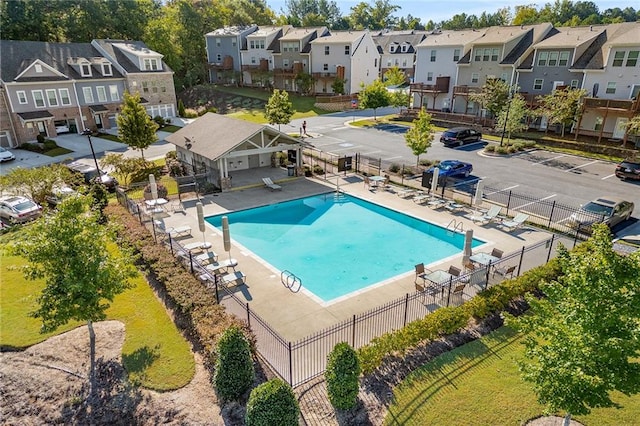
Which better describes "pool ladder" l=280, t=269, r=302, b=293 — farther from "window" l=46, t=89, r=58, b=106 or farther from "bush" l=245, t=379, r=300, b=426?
"window" l=46, t=89, r=58, b=106

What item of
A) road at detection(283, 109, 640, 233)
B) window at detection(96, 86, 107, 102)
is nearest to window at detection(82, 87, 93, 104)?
window at detection(96, 86, 107, 102)

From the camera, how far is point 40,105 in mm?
44406

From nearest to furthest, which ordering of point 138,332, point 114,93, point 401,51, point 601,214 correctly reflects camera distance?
point 138,332
point 601,214
point 114,93
point 401,51

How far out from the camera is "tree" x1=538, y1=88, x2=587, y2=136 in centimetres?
3897

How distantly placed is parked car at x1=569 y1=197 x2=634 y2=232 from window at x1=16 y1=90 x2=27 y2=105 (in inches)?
2071

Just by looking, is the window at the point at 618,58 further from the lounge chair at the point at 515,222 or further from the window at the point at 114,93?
the window at the point at 114,93

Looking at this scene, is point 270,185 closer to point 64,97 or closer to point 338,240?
point 338,240

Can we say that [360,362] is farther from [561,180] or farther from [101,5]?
[101,5]

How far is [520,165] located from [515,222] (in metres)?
15.1

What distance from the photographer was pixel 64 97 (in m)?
46.2

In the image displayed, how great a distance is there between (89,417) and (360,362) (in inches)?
301

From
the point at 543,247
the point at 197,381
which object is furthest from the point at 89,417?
the point at 543,247

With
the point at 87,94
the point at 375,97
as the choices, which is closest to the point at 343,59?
the point at 375,97

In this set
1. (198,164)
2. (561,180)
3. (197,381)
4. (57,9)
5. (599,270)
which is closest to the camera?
(599,270)
